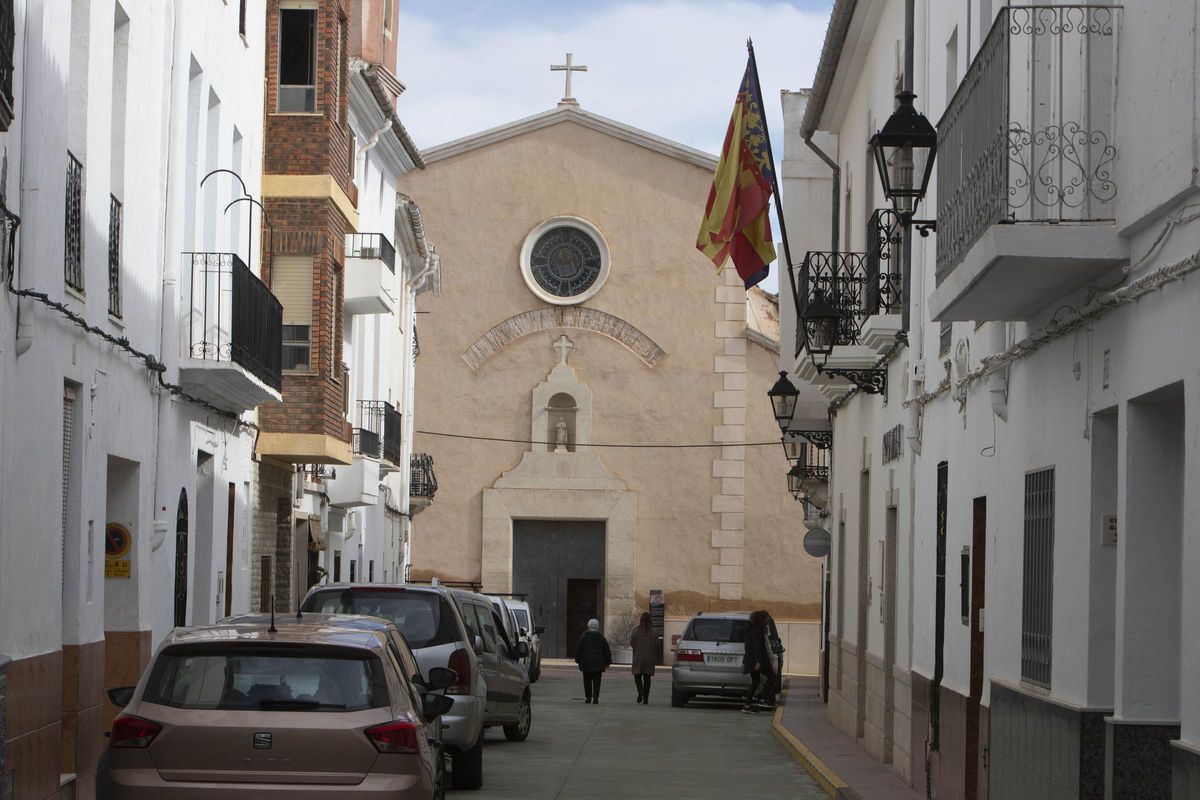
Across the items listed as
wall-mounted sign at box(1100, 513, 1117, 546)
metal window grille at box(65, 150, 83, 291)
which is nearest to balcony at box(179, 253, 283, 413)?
metal window grille at box(65, 150, 83, 291)

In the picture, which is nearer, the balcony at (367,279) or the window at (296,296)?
the window at (296,296)

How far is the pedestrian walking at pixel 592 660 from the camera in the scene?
31438mm

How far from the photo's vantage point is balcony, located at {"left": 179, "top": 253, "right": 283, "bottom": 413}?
1786 centimetres

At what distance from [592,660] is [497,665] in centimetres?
1161

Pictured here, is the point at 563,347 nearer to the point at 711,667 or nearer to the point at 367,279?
the point at 711,667

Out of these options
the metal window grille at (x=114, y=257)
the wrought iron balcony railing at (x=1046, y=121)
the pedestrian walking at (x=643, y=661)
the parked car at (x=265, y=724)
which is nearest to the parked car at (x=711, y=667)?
the pedestrian walking at (x=643, y=661)

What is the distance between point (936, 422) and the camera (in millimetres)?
16359

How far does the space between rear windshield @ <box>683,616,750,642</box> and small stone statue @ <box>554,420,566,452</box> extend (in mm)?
12394

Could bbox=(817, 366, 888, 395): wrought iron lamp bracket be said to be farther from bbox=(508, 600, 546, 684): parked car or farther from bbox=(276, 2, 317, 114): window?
bbox=(508, 600, 546, 684): parked car

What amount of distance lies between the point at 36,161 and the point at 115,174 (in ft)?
11.3

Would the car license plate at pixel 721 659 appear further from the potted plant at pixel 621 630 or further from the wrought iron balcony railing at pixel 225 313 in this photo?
the wrought iron balcony railing at pixel 225 313

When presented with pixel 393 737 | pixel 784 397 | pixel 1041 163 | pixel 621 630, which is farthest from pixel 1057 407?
pixel 621 630

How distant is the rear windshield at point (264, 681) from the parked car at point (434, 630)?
20.8 feet

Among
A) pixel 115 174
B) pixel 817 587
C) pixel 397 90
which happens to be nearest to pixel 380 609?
pixel 115 174
